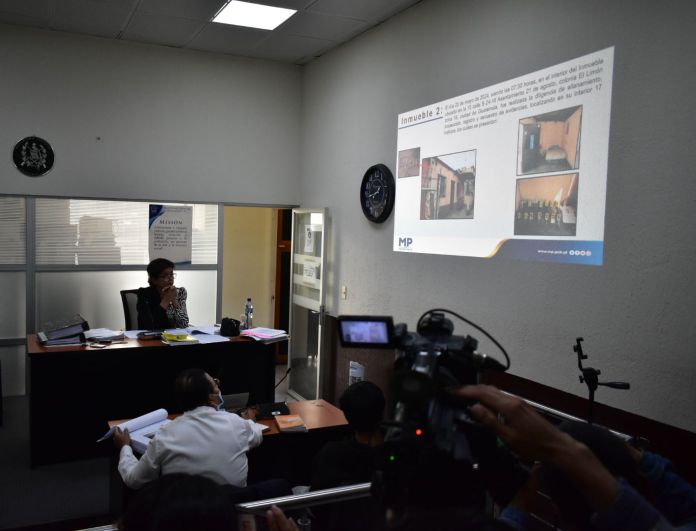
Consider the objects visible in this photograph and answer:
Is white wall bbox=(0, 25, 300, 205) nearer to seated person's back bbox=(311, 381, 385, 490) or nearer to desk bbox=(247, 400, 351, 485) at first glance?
desk bbox=(247, 400, 351, 485)

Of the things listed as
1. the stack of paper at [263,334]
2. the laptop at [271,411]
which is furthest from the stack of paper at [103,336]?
the laptop at [271,411]

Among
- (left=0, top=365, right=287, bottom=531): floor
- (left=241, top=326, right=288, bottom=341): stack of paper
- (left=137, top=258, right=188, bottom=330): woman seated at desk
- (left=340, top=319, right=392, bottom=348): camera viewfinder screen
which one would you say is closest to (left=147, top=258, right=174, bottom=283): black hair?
(left=137, top=258, right=188, bottom=330): woman seated at desk

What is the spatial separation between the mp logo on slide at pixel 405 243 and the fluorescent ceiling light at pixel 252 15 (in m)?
1.96

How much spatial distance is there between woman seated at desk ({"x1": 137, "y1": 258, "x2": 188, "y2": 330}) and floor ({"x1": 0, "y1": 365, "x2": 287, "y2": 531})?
1014 mm

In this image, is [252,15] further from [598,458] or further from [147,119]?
[598,458]

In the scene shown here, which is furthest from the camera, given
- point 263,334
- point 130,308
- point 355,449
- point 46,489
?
point 130,308

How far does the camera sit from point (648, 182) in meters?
2.54

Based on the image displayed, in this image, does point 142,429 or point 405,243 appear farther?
point 405,243

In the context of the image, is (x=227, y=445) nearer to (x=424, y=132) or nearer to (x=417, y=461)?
(x=417, y=461)

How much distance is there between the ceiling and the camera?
441 centimetres

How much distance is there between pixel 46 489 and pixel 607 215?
3572 mm

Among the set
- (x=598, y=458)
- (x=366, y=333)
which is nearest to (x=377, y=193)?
(x=366, y=333)

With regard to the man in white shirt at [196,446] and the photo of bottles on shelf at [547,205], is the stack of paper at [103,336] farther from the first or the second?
the photo of bottles on shelf at [547,205]

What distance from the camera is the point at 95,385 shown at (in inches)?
157
